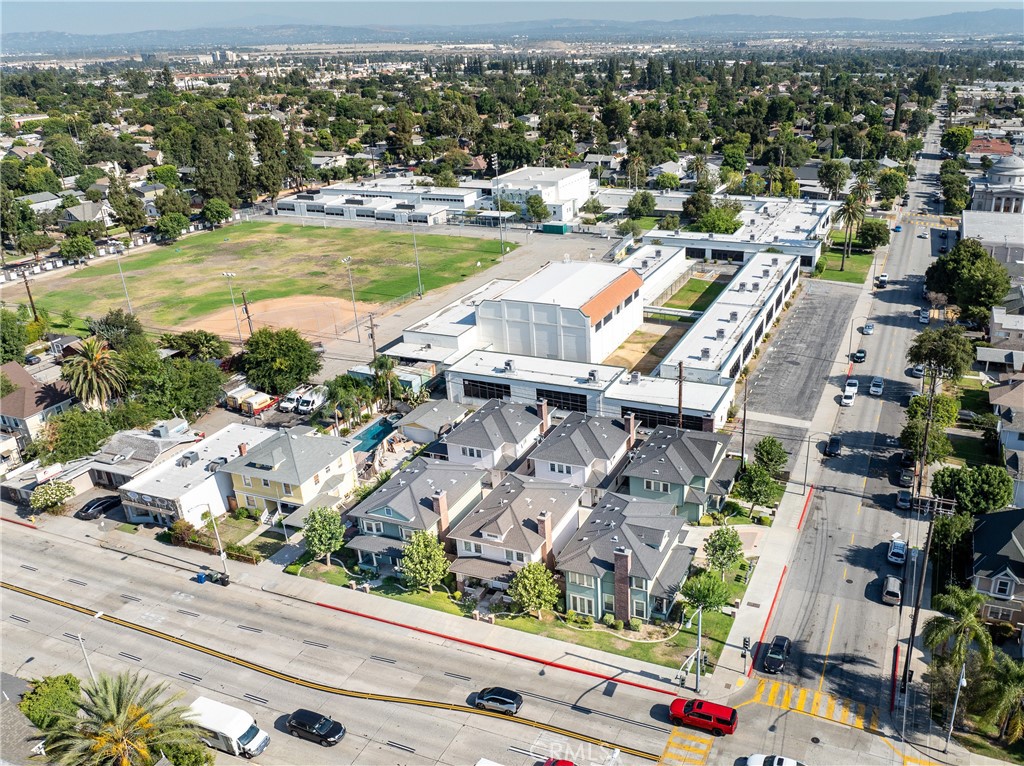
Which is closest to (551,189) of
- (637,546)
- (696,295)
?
(696,295)

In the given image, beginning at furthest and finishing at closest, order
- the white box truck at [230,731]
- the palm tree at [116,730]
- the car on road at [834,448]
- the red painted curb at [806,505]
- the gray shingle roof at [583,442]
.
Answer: the car on road at [834,448] → the gray shingle roof at [583,442] → the red painted curb at [806,505] → the white box truck at [230,731] → the palm tree at [116,730]

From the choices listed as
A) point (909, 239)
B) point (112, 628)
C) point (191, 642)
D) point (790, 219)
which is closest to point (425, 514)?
point (191, 642)

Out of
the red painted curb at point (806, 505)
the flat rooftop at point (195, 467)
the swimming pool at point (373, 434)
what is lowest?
the red painted curb at point (806, 505)

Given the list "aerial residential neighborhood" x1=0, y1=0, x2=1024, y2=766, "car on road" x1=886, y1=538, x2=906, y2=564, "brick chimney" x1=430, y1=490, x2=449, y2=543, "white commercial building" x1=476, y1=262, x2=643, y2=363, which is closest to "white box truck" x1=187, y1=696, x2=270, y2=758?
"aerial residential neighborhood" x1=0, y1=0, x2=1024, y2=766

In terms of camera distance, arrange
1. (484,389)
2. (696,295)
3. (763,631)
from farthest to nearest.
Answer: (696,295), (484,389), (763,631)

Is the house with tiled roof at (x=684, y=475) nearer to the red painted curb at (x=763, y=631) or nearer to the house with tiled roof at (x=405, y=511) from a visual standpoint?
the red painted curb at (x=763, y=631)

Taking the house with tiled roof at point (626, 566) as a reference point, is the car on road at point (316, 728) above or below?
below

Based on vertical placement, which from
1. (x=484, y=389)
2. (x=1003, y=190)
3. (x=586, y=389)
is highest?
(x=1003, y=190)

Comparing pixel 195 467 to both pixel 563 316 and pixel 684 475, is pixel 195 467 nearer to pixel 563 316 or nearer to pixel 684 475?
pixel 563 316

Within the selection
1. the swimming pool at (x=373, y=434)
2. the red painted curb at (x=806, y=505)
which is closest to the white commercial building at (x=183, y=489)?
the swimming pool at (x=373, y=434)
